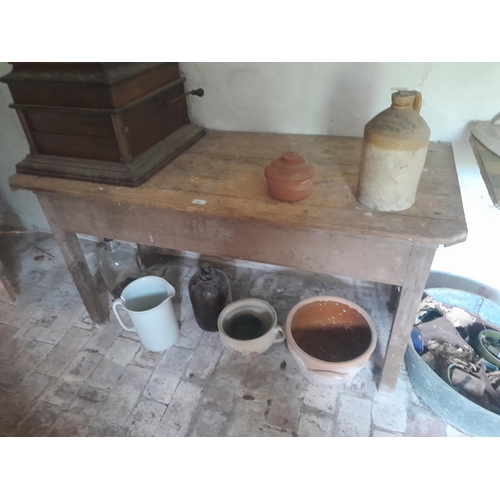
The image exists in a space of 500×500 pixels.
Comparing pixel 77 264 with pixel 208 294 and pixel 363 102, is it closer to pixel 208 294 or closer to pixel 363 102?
pixel 208 294

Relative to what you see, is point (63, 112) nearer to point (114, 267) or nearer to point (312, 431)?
point (114, 267)

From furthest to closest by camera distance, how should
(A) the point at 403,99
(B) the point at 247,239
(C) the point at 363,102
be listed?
1. (C) the point at 363,102
2. (B) the point at 247,239
3. (A) the point at 403,99

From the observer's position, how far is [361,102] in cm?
133

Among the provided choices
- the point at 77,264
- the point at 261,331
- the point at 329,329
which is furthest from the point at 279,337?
the point at 77,264

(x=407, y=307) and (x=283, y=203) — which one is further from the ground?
(x=283, y=203)

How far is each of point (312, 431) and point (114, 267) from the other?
1.20m

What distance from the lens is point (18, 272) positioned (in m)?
2.04

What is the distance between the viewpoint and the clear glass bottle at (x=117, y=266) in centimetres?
182

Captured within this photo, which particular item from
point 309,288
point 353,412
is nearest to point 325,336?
point 353,412

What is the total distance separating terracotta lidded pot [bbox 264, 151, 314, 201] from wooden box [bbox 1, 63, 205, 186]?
17.3 inches

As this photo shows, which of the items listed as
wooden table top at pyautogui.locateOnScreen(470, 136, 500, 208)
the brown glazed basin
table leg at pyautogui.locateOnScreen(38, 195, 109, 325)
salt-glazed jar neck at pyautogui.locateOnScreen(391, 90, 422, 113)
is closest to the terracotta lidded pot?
salt-glazed jar neck at pyautogui.locateOnScreen(391, 90, 422, 113)

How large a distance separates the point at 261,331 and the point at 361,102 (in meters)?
0.95

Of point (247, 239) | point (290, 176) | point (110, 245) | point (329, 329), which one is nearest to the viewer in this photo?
point (290, 176)

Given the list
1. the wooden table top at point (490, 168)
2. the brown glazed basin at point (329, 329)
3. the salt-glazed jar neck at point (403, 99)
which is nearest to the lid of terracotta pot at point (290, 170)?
the salt-glazed jar neck at point (403, 99)
